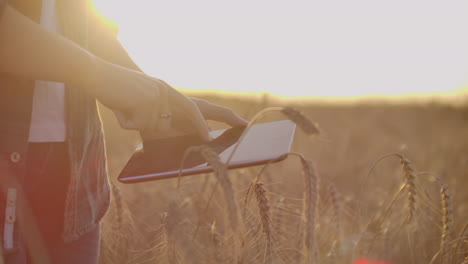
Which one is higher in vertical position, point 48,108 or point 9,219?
point 48,108

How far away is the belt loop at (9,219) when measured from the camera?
124 centimetres

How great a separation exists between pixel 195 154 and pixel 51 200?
44 cm

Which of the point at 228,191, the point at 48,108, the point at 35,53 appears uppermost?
the point at 35,53

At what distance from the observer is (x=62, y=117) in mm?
1416

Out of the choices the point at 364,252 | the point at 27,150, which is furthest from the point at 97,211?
the point at 364,252

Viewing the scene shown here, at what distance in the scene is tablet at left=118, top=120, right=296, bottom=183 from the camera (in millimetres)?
1240

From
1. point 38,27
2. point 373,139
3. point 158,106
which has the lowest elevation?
point 373,139

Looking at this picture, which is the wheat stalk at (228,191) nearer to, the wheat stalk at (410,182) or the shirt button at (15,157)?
the shirt button at (15,157)

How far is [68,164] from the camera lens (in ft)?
4.77

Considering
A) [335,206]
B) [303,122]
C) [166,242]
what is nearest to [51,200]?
[166,242]

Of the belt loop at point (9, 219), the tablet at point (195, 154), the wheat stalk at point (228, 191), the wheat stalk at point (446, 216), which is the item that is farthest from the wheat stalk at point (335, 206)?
the belt loop at point (9, 219)

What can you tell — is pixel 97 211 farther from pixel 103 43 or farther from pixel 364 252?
pixel 364 252

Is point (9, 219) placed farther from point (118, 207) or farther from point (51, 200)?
point (118, 207)

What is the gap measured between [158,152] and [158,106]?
279mm
